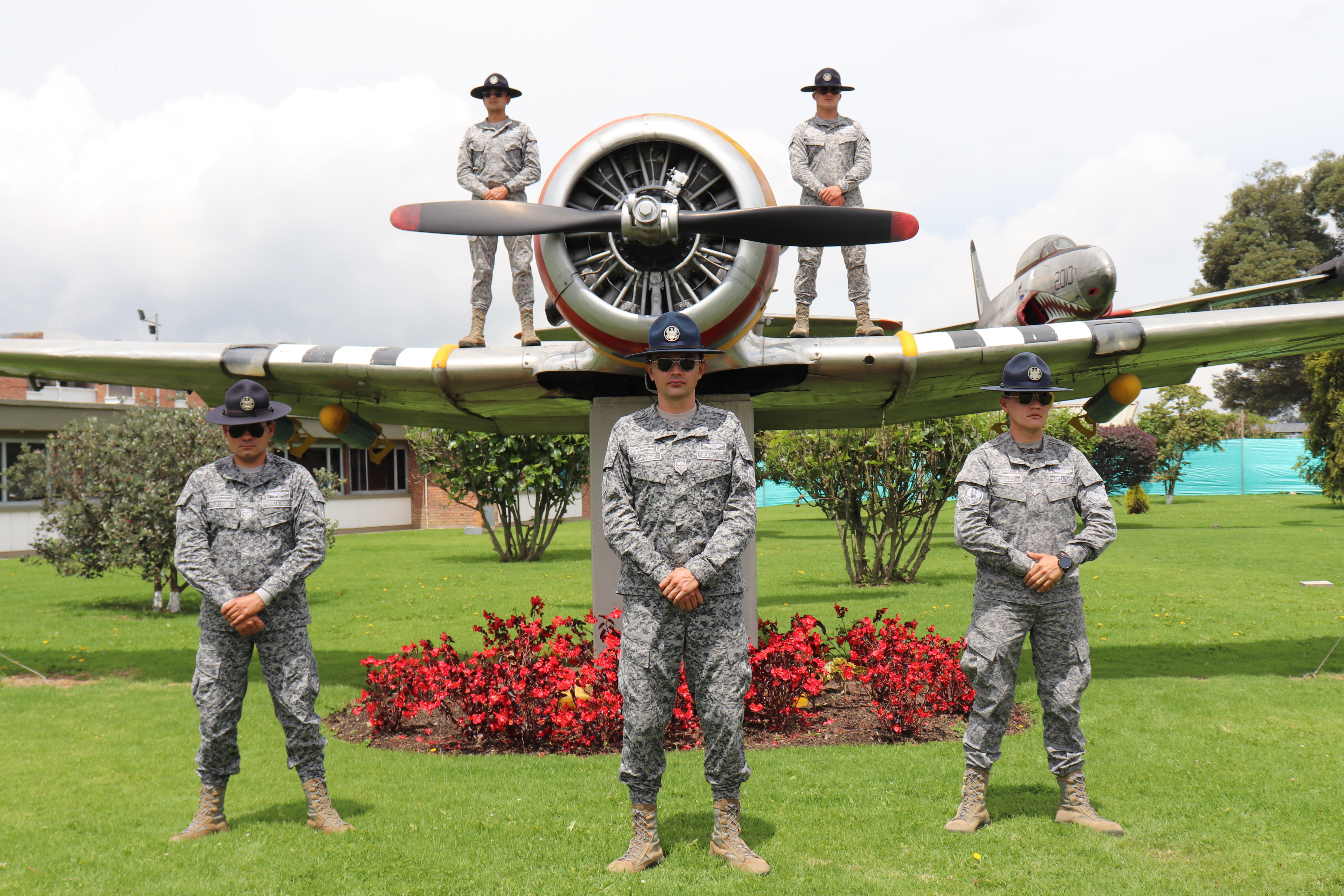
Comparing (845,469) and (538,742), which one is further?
(845,469)

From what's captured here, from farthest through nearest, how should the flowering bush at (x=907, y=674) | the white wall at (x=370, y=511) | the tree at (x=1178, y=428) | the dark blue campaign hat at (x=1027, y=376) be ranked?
the tree at (x=1178, y=428) < the white wall at (x=370, y=511) < the flowering bush at (x=907, y=674) < the dark blue campaign hat at (x=1027, y=376)

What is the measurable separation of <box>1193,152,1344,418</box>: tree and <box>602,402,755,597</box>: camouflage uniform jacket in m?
50.9

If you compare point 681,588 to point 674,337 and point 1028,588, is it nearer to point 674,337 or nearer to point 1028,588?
point 674,337

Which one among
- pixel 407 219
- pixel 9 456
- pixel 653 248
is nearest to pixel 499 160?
pixel 407 219

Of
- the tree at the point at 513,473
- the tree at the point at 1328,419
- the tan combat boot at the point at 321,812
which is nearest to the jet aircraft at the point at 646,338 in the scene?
the tan combat boot at the point at 321,812

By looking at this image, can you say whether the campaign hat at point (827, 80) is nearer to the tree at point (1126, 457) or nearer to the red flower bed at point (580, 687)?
the red flower bed at point (580, 687)

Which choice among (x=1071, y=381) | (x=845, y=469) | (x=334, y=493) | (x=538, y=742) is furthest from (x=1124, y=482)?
(x=538, y=742)

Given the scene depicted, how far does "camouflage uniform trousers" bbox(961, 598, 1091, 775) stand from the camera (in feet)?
14.3

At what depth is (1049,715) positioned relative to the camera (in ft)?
14.5

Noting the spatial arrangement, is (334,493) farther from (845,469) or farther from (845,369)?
(845,369)

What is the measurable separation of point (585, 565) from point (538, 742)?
50.1 ft

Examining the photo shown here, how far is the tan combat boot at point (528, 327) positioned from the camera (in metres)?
7.54

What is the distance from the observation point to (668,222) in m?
5.59

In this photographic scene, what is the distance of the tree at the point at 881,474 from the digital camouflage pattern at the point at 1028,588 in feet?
32.8
